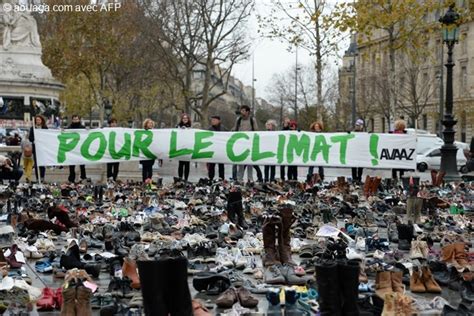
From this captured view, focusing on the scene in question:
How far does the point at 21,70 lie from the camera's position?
35.3 metres

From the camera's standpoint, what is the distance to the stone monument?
34.9 m

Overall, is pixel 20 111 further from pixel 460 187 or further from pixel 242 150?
pixel 460 187

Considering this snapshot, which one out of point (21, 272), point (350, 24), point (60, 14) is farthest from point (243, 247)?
point (60, 14)

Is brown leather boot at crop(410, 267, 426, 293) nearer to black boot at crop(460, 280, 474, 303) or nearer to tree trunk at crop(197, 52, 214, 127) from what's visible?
black boot at crop(460, 280, 474, 303)

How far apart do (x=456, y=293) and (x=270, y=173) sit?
12967 millimetres

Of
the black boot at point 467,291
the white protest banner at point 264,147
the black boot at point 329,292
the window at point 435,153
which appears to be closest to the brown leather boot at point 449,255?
the black boot at point 467,291

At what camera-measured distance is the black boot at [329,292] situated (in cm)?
555

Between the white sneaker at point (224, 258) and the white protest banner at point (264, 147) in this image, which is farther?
the white protest banner at point (264, 147)

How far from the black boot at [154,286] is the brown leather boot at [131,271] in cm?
114

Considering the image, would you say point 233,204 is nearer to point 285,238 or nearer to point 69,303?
point 285,238

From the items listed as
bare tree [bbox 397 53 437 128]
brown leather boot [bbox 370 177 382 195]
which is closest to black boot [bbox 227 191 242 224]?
brown leather boot [bbox 370 177 382 195]

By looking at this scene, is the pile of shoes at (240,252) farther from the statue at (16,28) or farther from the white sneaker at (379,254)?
the statue at (16,28)

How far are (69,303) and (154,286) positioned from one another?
24.3 inches

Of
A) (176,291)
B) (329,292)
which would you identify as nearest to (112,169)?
(176,291)
